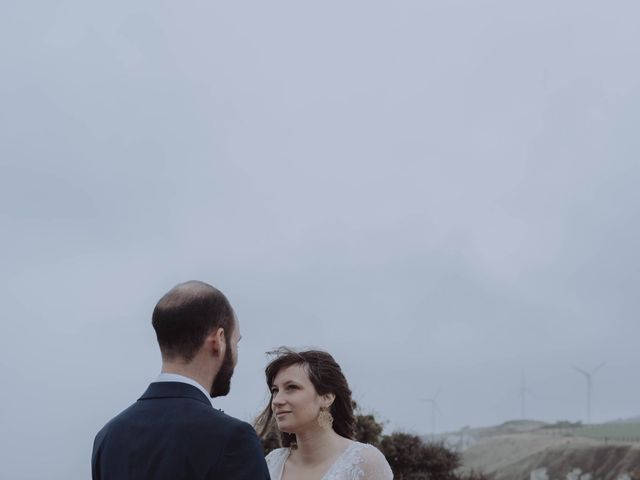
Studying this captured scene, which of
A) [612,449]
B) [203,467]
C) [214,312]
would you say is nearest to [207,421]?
[203,467]

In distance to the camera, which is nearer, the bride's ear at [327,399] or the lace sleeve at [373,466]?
the lace sleeve at [373,466]

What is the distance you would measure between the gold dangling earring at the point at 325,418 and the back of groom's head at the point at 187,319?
9.77 ft

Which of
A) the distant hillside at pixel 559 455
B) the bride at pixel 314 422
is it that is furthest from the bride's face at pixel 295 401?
the distant hillside at pixel 559 455

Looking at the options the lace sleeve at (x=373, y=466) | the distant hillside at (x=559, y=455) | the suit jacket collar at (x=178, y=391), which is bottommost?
the distant hillside at (x=559, y=455)

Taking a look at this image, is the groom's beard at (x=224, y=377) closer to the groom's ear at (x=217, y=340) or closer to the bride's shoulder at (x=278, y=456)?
the groom's ear at (x=217, y=340)

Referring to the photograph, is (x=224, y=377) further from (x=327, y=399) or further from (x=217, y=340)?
(x=327, y=399)

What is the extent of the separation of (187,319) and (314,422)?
10.2ft

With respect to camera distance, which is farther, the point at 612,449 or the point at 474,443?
the point at 474,443

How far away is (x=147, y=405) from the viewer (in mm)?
3965

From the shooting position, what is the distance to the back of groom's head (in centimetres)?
384

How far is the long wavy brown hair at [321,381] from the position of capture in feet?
22.2

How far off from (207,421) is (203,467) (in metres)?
0.19

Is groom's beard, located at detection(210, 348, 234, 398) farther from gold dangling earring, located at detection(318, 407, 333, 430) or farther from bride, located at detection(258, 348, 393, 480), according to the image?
gold dangling earring, located at detection(318, 407, 333, 430)

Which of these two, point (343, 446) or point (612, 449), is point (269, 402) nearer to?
point (343, 446)
